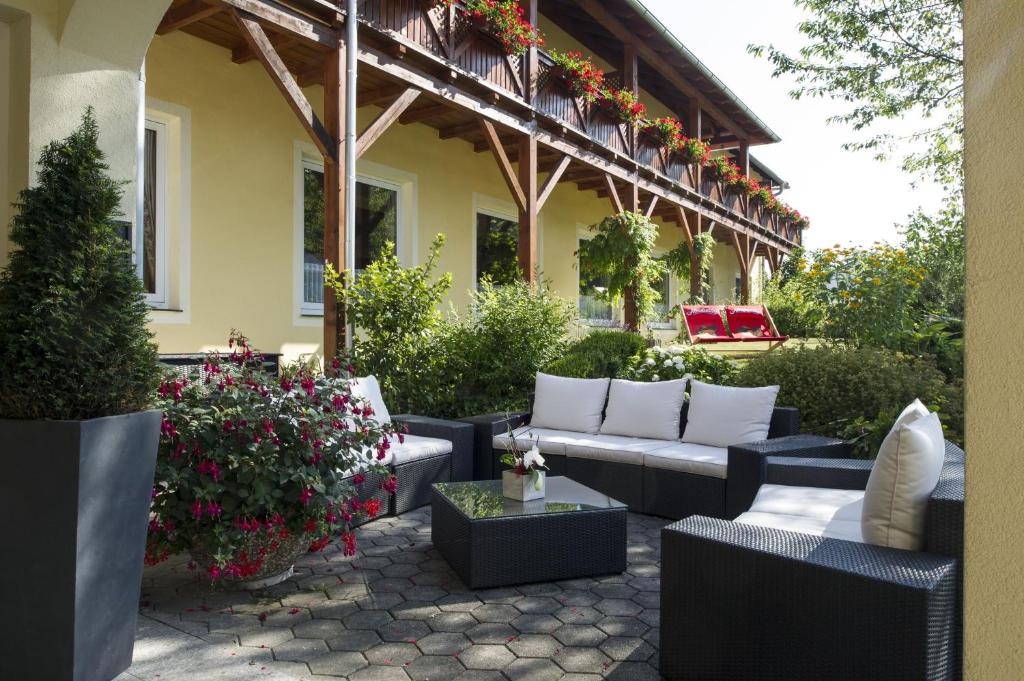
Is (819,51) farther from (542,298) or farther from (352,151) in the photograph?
(352,151)

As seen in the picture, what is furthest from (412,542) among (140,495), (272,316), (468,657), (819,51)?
(819,51)

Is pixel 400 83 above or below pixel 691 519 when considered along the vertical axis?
above

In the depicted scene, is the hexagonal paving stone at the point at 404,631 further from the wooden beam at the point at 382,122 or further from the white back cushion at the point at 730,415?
the wooden beam at the point at 382,122

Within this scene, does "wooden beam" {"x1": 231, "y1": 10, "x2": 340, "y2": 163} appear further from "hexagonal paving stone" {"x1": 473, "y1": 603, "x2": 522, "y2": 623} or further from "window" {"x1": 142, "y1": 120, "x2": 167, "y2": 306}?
"hexagonal paving stone" {"x1": 473, "y1": 603, "x2": 522, "y2": 623}

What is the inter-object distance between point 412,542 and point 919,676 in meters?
2.56

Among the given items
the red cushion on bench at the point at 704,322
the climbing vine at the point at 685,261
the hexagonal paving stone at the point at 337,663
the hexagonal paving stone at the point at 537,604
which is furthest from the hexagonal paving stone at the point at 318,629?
the climbing vine at the point at 685,261

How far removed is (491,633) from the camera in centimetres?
268

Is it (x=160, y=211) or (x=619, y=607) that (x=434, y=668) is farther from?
(x=160, y=211)

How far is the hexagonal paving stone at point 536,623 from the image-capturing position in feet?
8.90

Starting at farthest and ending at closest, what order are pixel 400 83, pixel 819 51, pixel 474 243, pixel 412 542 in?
pixel 474 243 → pixel 819 51 → pixel 400 83 → pixel 412 542

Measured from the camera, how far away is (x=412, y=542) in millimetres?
3807

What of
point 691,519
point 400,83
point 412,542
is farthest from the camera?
point 400,83

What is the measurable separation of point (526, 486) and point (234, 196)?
4869 mm

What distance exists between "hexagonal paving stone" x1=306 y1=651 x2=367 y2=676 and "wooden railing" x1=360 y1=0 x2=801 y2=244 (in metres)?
5.46
